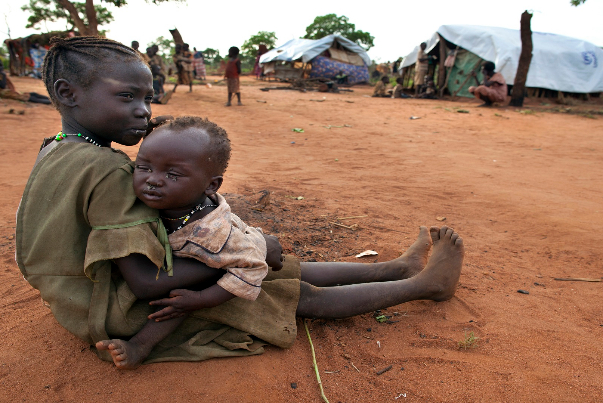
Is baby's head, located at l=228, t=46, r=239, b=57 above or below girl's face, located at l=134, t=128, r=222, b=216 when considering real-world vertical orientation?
above

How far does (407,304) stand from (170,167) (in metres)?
1.58

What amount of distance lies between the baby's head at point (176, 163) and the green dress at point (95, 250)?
7 cm

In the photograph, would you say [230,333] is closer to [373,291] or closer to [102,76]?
[373,291]

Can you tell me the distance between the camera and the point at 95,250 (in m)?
1.43

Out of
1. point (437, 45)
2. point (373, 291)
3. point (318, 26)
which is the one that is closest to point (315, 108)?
point (437, 45)

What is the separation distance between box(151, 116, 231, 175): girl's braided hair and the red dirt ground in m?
0.84

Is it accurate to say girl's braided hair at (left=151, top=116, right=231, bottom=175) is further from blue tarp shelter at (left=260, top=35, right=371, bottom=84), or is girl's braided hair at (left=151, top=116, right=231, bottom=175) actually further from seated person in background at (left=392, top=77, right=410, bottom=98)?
blue tarp shelter at (left=260, top=35, right=371, bottom=84)

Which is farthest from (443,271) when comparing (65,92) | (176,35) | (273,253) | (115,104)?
(176,35)

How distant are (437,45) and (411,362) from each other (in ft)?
55.5

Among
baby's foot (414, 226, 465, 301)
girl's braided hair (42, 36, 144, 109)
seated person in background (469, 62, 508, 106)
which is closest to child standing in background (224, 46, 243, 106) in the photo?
seated person in background (469, 62, 508, 106)

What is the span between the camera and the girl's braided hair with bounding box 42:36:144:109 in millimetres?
1520

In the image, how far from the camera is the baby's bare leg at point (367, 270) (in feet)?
7.52

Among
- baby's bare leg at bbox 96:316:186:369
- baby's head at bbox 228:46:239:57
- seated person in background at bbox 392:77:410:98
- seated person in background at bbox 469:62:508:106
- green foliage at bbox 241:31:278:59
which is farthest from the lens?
green foliage at bbox 241:31:278:59

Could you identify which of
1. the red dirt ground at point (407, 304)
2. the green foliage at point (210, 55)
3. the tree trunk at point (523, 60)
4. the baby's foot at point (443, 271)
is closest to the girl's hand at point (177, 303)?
the red dirt ground at point (407, 304)
